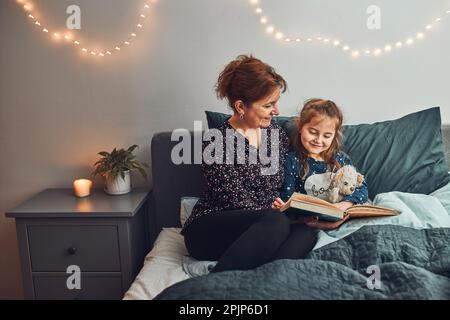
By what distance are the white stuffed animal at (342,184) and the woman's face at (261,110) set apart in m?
0.35

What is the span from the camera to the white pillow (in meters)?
1.88

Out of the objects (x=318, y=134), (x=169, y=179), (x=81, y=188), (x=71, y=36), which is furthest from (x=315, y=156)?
(x=71, y=36)

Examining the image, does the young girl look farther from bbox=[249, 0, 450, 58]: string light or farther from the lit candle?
the lit candle

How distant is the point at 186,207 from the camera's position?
74.6 inches

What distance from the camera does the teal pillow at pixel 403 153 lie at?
186 centimetres

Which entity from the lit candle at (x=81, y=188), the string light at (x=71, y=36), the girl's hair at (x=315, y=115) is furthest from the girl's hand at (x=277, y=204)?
the string light at (x=71, y=36)

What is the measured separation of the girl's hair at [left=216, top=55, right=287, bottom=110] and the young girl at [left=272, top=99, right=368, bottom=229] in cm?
19

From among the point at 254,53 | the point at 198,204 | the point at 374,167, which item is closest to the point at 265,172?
the point at 198,204

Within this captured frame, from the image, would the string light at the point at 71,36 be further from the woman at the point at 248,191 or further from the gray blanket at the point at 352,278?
the gray blanket at the point at 352,278

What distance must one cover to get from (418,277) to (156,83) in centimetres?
142

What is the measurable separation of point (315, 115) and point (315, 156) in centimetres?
17

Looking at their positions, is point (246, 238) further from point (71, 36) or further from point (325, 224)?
point (71, 36)

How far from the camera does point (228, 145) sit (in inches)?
67.7
